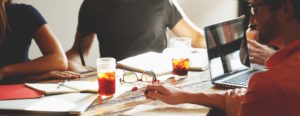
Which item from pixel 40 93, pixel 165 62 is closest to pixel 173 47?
pixel 165 62

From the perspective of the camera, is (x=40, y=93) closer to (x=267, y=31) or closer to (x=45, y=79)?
(x=45, y=79)

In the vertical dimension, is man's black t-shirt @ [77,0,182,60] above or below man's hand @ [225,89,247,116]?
above

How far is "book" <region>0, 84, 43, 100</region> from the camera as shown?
1321mm

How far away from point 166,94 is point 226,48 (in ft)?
1.73

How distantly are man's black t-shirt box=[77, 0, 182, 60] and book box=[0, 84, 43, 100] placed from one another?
0.96m

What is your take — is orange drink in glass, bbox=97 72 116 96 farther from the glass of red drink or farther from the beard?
the beard

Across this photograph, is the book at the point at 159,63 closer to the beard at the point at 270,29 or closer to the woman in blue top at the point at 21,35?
the woman in blue top at the point at 21,35

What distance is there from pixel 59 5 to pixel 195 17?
137cm

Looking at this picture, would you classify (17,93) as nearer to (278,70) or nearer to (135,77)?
(135,77)

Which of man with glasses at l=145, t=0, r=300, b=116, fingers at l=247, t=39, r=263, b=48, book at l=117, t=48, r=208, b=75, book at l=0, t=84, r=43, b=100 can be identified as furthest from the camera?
fingers at l=247, t=39, r=263, b=48

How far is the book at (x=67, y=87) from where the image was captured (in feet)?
4.56

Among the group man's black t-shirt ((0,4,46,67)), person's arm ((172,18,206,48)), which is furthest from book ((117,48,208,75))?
man's black t-shirt ((0,4,46,67))

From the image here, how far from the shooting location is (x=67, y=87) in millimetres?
1455

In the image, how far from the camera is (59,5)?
3.10 meters
